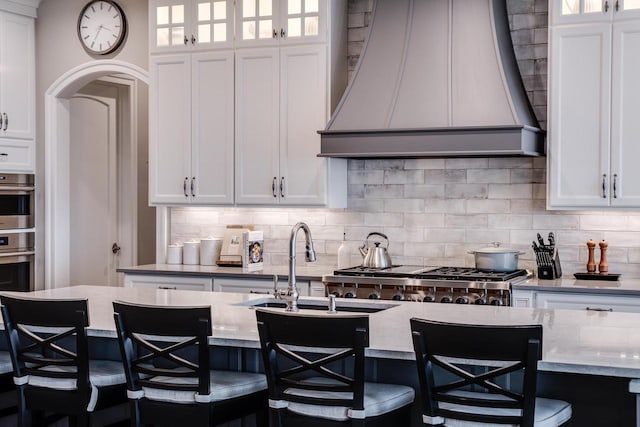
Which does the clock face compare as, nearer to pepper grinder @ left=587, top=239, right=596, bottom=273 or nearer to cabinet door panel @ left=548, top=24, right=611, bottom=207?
cabinet door panel @ left=548, top=24, right=611, bottom=207

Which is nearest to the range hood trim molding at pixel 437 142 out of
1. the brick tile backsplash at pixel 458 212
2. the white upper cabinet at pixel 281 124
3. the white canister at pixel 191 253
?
the white upper cabinet at pixel 281 124

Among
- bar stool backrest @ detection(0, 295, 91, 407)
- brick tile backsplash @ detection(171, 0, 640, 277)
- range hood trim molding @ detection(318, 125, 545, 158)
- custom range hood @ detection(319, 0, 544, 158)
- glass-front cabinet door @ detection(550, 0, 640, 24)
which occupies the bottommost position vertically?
bar stool backrest @ detection(0, 295, 91, 407)

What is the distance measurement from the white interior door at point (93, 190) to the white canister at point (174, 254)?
1.45 m

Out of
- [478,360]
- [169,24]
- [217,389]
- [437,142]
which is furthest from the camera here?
[169,24]

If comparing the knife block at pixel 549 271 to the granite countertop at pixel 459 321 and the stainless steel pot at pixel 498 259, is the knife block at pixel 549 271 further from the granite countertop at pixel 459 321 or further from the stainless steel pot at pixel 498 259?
the granite countertop at pixel 459 321

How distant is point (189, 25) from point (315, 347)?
389cm

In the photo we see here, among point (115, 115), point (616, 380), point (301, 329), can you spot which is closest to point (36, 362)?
point (301, 329)

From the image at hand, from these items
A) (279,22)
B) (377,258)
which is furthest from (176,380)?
(279,22)

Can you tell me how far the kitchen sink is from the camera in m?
4.11

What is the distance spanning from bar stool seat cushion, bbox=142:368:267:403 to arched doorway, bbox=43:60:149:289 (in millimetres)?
3938

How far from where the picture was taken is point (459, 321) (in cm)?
346

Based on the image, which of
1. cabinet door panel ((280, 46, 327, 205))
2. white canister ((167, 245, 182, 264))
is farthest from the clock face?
white canister ((167, 245, 182, 264))

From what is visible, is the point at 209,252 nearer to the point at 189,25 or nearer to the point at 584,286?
the point at 189,25

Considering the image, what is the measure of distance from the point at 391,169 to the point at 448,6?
1189mm
